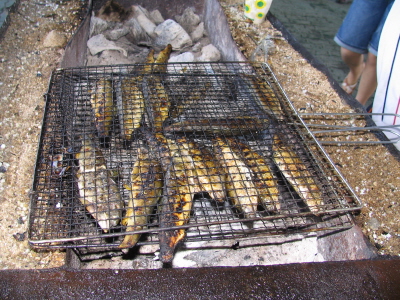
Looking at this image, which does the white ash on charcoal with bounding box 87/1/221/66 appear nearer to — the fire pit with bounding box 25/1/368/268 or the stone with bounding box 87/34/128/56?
the stone with bounding box 87/34/128/56

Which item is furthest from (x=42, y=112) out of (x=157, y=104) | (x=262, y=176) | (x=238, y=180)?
(x=262, y=176)

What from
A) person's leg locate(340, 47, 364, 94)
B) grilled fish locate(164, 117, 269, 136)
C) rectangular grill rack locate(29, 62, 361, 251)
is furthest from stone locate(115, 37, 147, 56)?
person's leg locate(340, 47, 364, 94)

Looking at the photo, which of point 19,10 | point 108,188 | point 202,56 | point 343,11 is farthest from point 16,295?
point 343,11

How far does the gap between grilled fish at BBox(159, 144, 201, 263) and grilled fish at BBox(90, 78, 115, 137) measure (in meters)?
0.81

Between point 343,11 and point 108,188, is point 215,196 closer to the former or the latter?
point 108,188

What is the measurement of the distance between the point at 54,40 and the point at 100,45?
0.60 meters

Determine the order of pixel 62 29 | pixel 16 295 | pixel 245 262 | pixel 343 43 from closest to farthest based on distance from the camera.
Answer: pixel 16 295 → pixel 245 262 → pixel 62 29 → pixel 343 43

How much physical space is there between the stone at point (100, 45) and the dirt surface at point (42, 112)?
0.30 metres

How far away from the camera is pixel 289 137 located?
293 cm

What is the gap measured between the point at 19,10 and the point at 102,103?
8.91ft

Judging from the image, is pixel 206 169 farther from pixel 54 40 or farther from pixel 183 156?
pixel 54 40

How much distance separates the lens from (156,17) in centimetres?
516

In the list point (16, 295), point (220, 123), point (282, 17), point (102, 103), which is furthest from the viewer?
point (282, 17)

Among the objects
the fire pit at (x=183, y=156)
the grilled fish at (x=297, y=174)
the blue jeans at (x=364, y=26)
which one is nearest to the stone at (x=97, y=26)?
the fire pit at (x=183, y=156)
